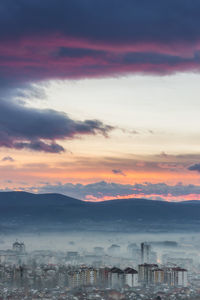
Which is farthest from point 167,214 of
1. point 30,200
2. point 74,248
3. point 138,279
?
point 138,279

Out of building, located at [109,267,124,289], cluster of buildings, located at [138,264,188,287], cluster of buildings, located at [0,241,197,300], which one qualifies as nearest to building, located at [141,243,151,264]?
cluster of buildings, located at [0,241,197,300]

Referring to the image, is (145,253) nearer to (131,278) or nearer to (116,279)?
(131,278)

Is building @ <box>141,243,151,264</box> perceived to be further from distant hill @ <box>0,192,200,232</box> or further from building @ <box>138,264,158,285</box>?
distant hill @ <box>0,192,200,232</box>

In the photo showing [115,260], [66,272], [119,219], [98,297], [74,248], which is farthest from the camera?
[119,219]

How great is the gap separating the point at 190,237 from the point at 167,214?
18510 mm

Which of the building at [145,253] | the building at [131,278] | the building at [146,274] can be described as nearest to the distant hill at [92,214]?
the building at [145,253]

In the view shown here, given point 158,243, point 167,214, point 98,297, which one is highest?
point 167,214

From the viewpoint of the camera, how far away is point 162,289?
100 ft

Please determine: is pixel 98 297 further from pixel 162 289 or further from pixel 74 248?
pixel 74 248

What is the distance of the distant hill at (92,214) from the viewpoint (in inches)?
3762

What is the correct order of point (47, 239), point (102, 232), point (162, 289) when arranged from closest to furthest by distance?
point (162, 289)
point (47, 239)
point (102, 232)

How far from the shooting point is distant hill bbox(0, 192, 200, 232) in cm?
9556

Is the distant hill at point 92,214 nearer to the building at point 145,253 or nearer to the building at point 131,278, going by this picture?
the building at point 145,253

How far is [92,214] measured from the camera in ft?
328
